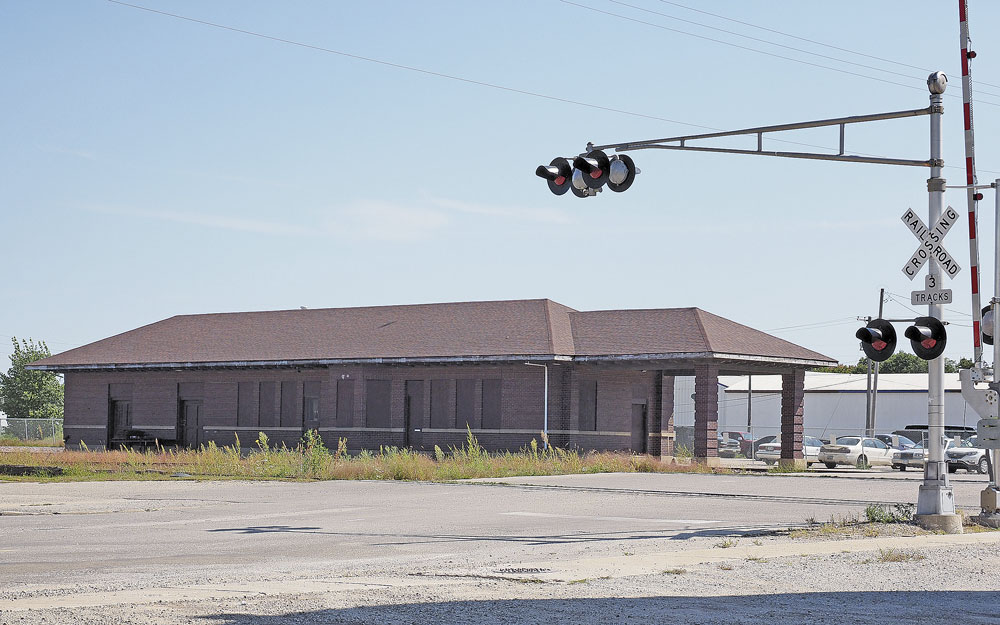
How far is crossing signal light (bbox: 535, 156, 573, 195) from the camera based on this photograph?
19656mm

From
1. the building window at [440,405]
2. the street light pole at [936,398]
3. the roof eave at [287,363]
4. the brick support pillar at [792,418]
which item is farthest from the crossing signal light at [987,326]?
the building window at [440,405]

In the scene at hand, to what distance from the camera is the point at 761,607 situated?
10.1m

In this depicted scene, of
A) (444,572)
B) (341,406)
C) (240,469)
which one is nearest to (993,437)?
(444,572)

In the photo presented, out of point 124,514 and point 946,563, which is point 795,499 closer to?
point 946,563

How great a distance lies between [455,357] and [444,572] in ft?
118

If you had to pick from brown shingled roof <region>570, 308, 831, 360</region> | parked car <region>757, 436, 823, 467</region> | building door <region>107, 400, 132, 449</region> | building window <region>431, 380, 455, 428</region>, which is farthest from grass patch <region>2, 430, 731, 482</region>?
building door <region>107, 400, 132, 449</region>

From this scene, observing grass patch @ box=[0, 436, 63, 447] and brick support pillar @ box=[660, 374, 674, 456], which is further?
grass patch @ box=[0, 436, 63, 447]

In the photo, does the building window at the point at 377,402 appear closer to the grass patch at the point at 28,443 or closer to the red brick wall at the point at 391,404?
the red brick wall at the point at 391,404

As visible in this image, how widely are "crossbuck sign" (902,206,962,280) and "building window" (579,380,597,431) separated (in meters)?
31.2

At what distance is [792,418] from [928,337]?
99.7ft

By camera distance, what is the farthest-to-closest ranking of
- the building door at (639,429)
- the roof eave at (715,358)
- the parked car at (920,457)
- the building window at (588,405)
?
the building door at (639,429) → the building window at (588,405) → the parked car at (920,457) → the roof eave at (715,358)

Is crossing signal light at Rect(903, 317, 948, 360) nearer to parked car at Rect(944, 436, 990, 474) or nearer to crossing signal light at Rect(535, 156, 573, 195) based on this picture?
crossing signal light at Rect(535, 156, 573, 195)

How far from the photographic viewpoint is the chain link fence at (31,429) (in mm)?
72500

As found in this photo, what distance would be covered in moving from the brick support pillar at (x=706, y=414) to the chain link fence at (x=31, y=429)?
4363 centimetres
